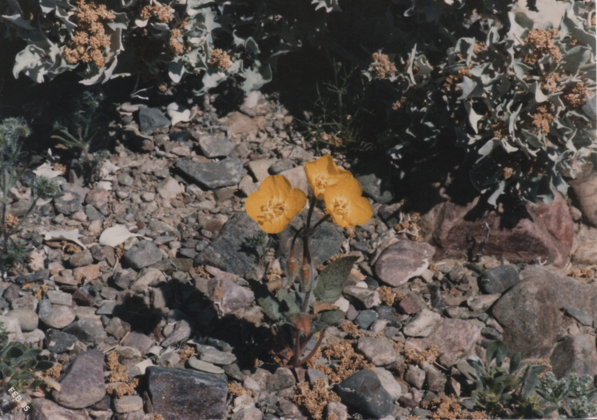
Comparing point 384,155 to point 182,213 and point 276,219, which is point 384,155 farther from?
point 276,219

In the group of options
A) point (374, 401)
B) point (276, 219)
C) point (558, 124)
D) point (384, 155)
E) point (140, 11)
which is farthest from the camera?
point (384, 155)

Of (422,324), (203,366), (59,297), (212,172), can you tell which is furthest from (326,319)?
(212,172)

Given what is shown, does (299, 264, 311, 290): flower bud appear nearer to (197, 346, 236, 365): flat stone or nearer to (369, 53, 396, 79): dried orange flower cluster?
(197, 346, 236, 365): flat stone

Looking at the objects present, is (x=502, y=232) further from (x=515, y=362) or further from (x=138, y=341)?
(x=138, y=341)

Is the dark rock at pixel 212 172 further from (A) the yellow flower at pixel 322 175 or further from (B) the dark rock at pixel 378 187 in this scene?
(A) the yellow flower at pixel 322 175

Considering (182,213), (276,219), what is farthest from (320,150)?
(276,219)

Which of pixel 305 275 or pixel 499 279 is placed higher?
pixel 305 275

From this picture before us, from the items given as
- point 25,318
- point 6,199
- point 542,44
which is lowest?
point 25,318
